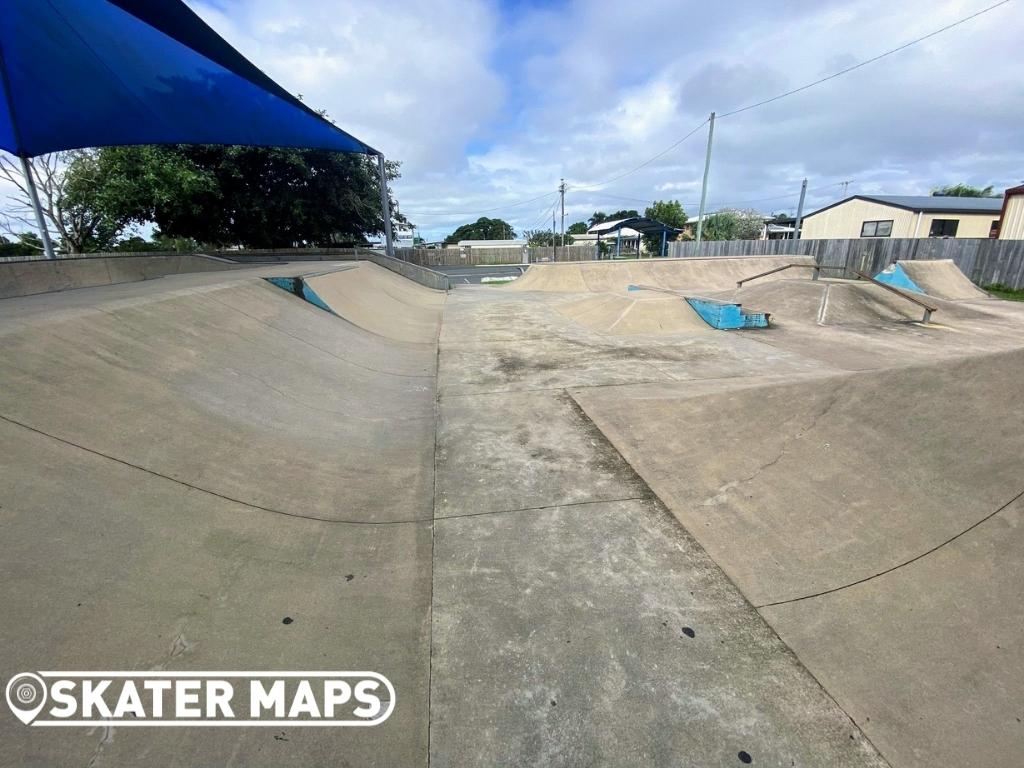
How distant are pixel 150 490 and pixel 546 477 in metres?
3.15

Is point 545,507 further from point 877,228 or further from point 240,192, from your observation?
point 877,228

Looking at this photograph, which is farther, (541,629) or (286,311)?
(286,311)

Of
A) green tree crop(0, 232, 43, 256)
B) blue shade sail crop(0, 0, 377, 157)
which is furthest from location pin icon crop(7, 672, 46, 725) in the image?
green tree crop(0, 232, 43, 256)

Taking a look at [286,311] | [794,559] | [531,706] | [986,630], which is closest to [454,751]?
[531,706]

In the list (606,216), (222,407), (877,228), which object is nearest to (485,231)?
(606,216)

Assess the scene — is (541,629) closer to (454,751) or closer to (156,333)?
(454,751)

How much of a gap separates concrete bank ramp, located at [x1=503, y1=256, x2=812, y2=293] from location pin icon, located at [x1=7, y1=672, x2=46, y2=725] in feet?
70.6

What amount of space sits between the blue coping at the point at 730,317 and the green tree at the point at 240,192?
1917cm

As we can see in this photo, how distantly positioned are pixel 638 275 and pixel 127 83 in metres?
20.6

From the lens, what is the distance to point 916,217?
3369 centimetres

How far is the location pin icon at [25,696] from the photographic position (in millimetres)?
1617

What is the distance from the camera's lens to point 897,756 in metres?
1.89

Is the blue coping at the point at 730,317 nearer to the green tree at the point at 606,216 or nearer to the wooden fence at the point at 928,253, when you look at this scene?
the wooden fence at the point at 928,253

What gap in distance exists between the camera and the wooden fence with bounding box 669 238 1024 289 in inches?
741
